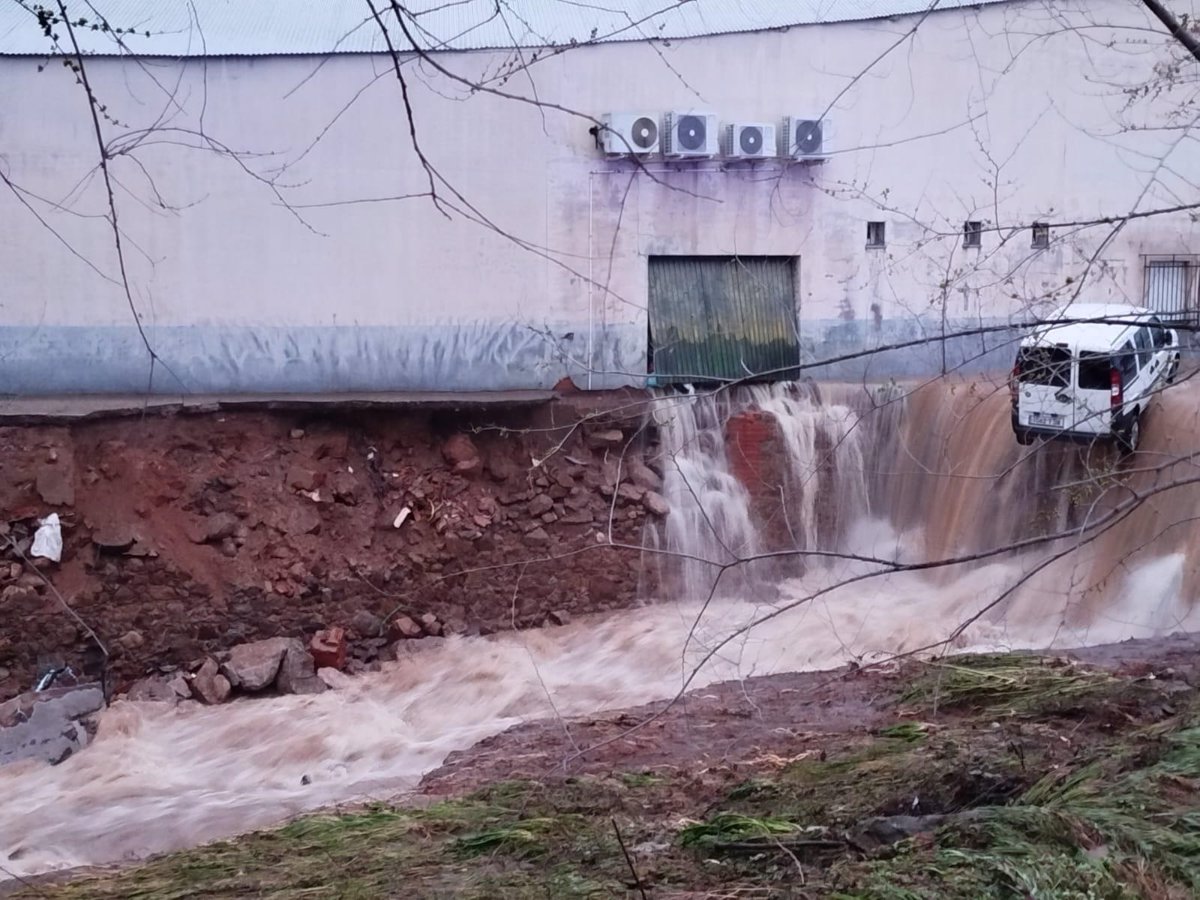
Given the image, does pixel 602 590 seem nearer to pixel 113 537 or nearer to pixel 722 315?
pixel 722 315

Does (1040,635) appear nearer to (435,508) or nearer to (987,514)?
(987,514)

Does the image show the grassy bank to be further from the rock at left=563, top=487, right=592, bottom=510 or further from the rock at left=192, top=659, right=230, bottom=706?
the rock at left=563, top=487, right=592, bottom=510

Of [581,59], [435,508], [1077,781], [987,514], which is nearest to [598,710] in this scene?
[435,508]

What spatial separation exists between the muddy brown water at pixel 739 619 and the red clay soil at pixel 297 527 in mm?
538

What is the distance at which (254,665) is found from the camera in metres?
10.9

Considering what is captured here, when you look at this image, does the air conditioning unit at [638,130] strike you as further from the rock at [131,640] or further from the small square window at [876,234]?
the rock at [131,640]

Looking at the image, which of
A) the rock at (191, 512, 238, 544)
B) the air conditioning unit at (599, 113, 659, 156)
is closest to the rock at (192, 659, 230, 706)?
the rock at (191, 512, 238, 544)

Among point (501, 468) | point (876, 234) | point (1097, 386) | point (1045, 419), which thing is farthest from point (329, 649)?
point (876, 234)

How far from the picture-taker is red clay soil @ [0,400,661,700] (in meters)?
11.0

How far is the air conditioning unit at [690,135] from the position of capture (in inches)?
535

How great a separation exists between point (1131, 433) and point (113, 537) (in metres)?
9.24

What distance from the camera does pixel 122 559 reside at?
1118 cm

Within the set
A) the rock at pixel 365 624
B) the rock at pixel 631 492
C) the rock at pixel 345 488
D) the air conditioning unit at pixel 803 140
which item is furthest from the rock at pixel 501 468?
the air conditioning unit at pixel 803 140

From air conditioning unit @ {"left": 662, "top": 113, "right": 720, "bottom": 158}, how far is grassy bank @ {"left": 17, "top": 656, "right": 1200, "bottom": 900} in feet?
26.4
